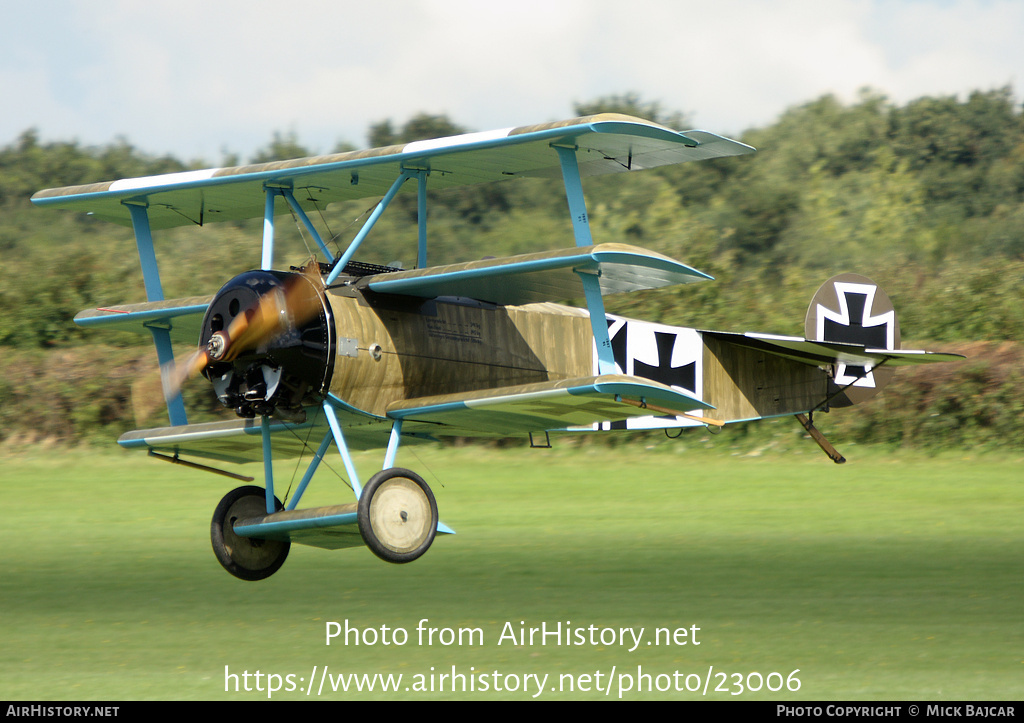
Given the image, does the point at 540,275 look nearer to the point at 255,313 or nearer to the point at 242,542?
Result: the point at 255,313

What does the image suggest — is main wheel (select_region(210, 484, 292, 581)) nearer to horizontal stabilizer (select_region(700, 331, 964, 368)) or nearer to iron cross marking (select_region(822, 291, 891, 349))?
horizontal stabilizer (select_region(700, 331, 964, 368))

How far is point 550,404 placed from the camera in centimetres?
845

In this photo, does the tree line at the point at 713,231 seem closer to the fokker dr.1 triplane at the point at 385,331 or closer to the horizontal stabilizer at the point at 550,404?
the fokker dr.1 triplane at the point at 385,331

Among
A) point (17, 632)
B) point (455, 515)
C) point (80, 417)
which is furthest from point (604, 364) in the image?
point (80, 417)

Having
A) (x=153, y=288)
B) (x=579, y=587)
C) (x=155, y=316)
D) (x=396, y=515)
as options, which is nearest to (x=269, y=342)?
(x=396, y=515)

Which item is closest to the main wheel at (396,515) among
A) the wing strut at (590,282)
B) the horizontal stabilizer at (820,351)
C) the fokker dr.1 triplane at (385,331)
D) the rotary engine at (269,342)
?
the fokker dr.1 triplane at (385,331)

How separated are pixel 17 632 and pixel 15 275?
1542cm

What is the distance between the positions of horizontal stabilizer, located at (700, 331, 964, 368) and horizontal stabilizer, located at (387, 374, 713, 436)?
2.49 meters

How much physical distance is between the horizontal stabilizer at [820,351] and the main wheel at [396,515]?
4.29 m

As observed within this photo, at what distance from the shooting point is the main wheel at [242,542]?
9211mm

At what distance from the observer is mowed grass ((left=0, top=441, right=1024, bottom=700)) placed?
699 centimetres

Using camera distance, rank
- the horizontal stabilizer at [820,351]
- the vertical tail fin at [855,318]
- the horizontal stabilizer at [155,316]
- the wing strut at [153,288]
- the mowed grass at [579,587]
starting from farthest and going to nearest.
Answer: the vertical tail fin at [855,318], the horizontal stabilizer at [820,351], the wing strut at [153,288], the horizontal stabilizer at [155,316], the mowed grass at [579,587]

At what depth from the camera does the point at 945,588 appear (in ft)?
31.6

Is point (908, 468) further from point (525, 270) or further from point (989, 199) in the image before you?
point (989, 199)
